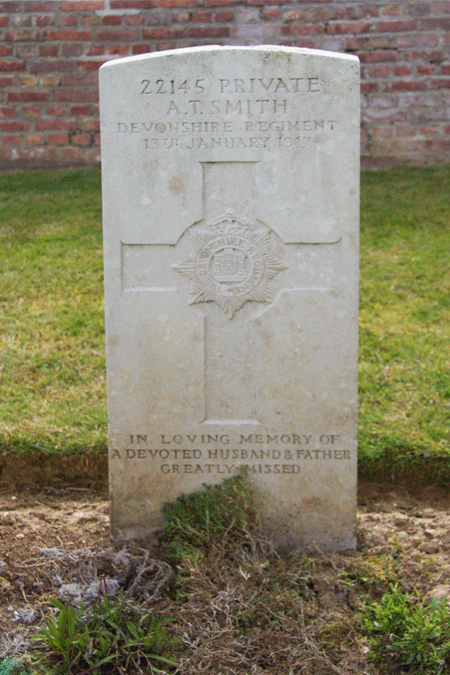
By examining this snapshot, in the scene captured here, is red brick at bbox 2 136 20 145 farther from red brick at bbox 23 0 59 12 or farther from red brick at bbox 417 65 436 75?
red brick at bbox 417 65 436 75

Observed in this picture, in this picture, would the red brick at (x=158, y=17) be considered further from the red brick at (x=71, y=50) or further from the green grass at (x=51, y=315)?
the green grass at (x=51, y=315)

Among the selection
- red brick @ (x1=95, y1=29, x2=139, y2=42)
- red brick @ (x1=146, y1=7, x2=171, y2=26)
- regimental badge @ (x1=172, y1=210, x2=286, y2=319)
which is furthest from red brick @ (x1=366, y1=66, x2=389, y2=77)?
regimental badge @ (x1=172, y1=210, x2=286, y2=319)

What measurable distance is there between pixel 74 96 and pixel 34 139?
0.57 metres

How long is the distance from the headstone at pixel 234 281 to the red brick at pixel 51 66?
4.27m

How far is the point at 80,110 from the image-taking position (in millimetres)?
6289

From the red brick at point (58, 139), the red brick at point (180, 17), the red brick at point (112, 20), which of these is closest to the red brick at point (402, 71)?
the red brick at point (180, 17)

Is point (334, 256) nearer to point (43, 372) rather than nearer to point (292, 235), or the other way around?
point (292, 235)

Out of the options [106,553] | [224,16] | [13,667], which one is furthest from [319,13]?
[13,667]

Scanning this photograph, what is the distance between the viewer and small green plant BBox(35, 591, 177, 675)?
1941 mm

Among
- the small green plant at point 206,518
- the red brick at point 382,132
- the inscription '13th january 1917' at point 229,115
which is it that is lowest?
the small green plant at point 206,518

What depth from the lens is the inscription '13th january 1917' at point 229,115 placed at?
7.84 ft

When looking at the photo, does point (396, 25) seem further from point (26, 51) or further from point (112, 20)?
point (26, 51)

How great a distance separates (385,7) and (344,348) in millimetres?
4695

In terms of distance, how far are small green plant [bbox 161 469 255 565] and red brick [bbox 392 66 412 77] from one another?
487 cm
